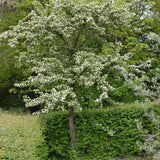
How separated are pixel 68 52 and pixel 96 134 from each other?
3303 millimetres

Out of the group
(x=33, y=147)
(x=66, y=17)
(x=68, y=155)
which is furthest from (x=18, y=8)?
(x=33, y=147)

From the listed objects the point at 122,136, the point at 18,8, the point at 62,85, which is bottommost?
the point at 122,136

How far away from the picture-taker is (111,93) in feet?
38.8

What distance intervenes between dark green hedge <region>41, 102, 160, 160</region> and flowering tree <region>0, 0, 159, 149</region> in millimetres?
535

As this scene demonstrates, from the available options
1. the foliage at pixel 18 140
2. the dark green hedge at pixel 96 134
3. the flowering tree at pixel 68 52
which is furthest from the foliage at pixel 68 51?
the dark green hedge at pixel 96 134

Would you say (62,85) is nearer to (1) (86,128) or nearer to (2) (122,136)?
(1) (86,128)

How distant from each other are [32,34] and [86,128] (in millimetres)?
Answer: 4029

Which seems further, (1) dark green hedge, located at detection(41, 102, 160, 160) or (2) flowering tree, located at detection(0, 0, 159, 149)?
(1) dark green hedge, located at detection(41, 102, 160, 160)

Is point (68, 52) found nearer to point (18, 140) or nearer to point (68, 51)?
point (68, 51)

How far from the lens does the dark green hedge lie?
333 inches

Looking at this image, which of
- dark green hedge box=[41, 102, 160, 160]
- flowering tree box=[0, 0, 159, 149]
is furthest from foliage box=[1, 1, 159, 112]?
dark green hedge box=[41, 102, 160, 160]

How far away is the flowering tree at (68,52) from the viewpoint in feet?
22.4

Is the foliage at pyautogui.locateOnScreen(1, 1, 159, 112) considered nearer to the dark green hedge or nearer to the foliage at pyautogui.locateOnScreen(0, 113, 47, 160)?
the foliage at pyautogui.locateOnScreen(0, 113, 47, 160)

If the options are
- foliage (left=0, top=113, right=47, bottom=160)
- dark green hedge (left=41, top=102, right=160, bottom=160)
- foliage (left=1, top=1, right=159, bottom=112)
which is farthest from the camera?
dark green hedge (left=41, top=102, right=160, bottom=160)
